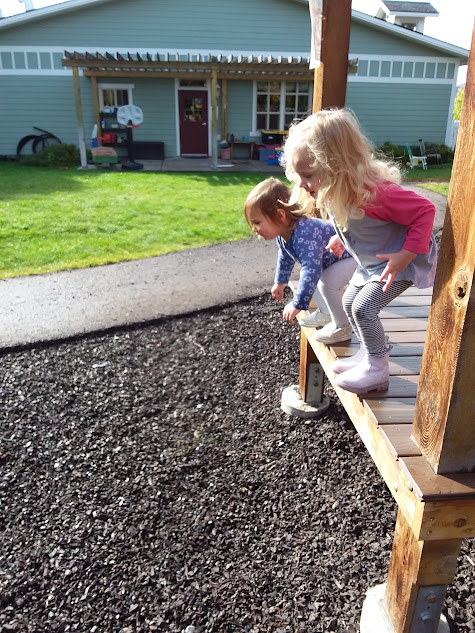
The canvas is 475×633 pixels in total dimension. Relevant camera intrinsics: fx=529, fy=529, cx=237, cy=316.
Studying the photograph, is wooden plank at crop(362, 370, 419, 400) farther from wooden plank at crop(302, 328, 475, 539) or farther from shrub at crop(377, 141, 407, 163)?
shrub at crop(377, 141, 407, 163)

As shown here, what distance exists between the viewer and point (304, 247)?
102 inches

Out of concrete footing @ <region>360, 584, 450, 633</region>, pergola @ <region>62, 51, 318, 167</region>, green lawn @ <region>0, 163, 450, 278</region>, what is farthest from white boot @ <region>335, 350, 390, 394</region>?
pergola @ <region>62, 51, 318, 167</region>

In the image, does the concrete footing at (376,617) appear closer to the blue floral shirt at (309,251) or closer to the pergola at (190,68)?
the blue floral shirt at (309,251)

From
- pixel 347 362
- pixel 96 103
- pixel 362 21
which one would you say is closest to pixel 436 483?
pixel 347 362

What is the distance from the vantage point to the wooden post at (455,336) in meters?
1.35

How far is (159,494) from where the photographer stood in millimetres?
2791

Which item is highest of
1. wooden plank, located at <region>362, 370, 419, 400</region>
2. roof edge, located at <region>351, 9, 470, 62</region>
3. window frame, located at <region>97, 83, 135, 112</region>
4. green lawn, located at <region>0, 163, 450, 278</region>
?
roof edge, located at <region>351, 9, 470, 62</region>

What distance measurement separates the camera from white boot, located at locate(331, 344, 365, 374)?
2.37m

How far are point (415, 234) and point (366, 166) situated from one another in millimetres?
311

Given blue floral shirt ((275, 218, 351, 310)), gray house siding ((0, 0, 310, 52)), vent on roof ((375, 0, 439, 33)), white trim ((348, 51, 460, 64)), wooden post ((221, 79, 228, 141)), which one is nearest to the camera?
blue floral shirt ((275, 218, 351, 310))

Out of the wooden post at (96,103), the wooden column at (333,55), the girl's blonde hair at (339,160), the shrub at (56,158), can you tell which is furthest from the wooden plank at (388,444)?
the wooden post at (96,103)

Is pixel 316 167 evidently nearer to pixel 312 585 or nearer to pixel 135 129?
pixel 312 585

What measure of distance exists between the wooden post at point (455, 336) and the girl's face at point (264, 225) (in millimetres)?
1204

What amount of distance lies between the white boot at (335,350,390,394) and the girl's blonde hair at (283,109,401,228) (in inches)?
23.1
